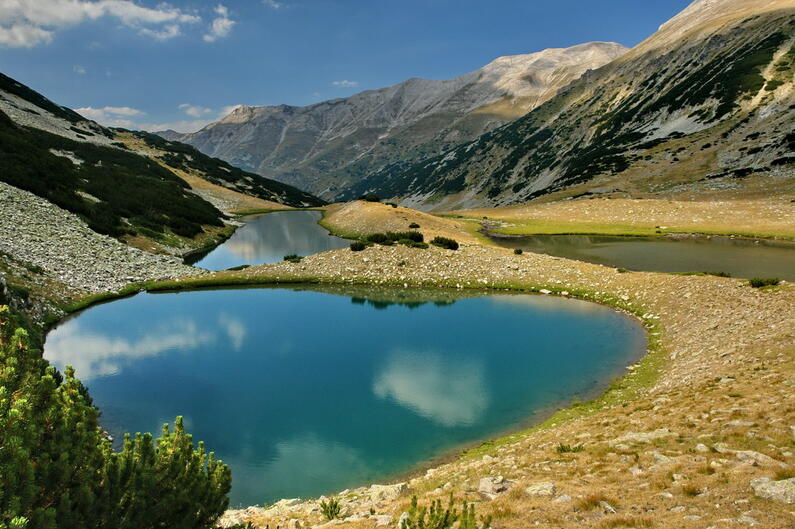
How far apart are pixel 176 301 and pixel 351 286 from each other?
1796 centimetres

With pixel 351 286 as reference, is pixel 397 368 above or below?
below

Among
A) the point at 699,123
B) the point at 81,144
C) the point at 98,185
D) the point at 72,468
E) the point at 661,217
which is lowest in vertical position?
the point at 72,468

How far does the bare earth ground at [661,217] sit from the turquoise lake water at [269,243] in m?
39.3

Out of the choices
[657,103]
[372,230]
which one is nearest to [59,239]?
[372,230]

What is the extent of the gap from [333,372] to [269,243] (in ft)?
188

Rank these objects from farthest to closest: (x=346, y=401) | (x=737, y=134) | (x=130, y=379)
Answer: (x=737, y=134) → (x=130, y=379) → (x=346, y=401)

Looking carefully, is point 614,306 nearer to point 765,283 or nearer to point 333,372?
point 765,283

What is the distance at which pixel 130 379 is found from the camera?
24.3 meters

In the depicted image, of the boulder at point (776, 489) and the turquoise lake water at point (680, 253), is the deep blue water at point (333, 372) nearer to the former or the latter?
the boulder at point (776, 489)

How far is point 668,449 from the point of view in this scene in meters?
11.7


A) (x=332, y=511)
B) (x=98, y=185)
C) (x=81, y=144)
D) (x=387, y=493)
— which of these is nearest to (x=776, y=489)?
(x=387, y=493)

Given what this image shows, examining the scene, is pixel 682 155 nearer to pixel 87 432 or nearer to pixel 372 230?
pixel 372 230

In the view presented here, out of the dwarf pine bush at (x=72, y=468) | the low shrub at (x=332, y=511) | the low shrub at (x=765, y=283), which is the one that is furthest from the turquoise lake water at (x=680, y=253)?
the dwarf pine bush at (x=72, y=468)

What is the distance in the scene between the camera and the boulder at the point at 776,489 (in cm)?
801
